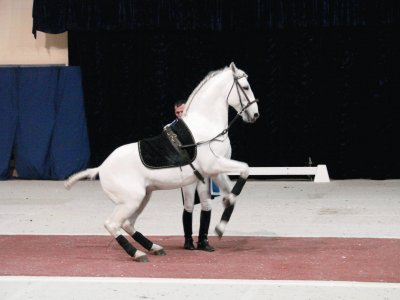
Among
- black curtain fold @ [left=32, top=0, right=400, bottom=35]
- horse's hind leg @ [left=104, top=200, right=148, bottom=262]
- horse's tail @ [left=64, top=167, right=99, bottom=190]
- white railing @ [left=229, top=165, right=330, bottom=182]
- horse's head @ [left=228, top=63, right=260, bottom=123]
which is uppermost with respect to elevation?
black curtain fold @ [left=32, top=0, right=400, bottom=35]

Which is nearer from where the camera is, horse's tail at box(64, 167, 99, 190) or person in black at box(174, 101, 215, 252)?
horse's tail at box(64, 167, 99, 190)

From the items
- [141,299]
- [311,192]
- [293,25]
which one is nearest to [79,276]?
[141,299]

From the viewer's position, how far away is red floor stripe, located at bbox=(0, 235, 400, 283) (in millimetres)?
6398

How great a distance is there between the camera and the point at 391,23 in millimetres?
12469

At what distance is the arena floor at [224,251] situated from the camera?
591cm

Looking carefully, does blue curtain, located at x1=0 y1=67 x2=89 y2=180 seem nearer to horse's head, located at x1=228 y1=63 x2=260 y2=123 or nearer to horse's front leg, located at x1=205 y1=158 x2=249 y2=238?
horse's head, located at x1=228 y1=63 x2=260 y2=123

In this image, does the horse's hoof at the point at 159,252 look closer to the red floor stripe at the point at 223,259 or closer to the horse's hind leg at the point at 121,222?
the red floor stripe at the point at 223,259

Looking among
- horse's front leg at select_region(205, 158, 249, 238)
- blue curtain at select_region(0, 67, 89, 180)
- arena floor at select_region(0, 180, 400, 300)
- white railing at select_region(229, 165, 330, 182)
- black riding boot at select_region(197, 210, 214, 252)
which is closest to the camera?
arena floor at select_region(0, 180, 400, 300)

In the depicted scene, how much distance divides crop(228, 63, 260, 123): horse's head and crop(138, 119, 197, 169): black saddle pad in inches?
18.5

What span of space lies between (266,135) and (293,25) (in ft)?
5.59

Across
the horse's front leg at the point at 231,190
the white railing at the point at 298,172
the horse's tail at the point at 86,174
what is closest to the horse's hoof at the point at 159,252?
the horse's front leg at the point at 231,190

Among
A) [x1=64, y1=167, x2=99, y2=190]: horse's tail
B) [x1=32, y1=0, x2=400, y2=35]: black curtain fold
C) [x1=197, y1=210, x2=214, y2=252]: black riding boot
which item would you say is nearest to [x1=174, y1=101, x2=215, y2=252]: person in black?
[x1=197, y1=210, x2=214, y2=252]: black riding boot

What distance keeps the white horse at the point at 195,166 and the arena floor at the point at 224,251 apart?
335 mm

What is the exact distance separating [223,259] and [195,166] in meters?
0.77
